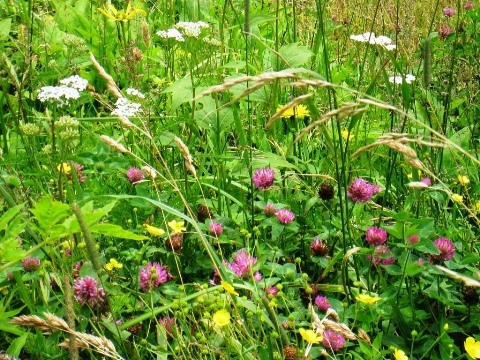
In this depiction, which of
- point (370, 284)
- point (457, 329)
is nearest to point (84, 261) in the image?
point (370, 284)

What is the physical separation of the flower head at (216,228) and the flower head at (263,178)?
16 centimetres

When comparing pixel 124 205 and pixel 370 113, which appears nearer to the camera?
pixel 124 205

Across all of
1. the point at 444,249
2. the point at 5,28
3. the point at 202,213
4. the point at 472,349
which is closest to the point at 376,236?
the point at 444,249

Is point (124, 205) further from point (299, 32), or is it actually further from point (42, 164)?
point (299, 32)

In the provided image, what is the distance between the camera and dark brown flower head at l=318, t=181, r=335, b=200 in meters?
1.86

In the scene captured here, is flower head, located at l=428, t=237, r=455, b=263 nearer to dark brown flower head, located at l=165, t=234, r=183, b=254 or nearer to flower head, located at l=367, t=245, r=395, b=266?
flower head, located at l=367, t=245, r=395, b=266

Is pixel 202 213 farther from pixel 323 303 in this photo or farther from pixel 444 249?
pixel 444 249

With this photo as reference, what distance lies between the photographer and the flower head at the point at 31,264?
1.54 metres

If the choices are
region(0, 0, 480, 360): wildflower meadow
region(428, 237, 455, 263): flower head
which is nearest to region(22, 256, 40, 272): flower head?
region(0, 0, 480, 360): wildflower meadow

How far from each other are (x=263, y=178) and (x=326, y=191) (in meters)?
0.17

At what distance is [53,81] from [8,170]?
1.11 meters

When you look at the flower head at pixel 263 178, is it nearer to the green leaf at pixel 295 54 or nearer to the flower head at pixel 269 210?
the flower head at pixel 269 210

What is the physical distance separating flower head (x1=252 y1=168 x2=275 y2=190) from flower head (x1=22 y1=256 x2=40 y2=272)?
0.60m

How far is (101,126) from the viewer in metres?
2.61
